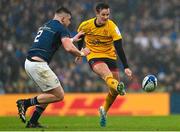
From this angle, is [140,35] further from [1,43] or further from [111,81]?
[111,81]

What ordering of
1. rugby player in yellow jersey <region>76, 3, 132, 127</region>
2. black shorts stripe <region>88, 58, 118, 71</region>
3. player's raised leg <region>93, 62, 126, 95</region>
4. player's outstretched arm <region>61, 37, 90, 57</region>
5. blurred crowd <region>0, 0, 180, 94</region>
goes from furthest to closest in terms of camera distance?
blurred crowd <region>0, 0, 180, 94</region> < black shorts stripe <region>88, 58, 118, 71</region> < rugby player in yellow jersey <region>76, 3, 132, 127</region> < player's raised leg <region>93, 62, 126, 95</region> < player's outstretched arm <region>61, 37, 90, 57</region>

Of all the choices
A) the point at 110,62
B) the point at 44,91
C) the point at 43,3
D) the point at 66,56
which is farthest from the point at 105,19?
the point at 43,3

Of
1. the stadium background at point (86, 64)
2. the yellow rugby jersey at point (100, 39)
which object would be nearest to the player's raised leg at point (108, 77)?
the yellow rugby jersey at point (100, 39)

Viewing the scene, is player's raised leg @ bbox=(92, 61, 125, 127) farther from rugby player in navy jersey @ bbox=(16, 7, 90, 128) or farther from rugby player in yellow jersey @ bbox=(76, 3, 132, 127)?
rugby player in navy jersey @ bbox=(16, 7, 90, 128)

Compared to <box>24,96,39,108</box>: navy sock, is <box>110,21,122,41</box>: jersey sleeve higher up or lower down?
higher up

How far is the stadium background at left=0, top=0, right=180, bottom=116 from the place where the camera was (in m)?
26.2

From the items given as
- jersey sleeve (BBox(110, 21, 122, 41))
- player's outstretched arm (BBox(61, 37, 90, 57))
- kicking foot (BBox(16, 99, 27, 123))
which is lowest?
kicking foot (BBox(16, 99, 27, 123))

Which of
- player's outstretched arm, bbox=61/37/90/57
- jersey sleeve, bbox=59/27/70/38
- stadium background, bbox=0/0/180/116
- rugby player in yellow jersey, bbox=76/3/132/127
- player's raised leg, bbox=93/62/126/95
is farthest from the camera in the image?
stadium background, bbox=0/0/180/116

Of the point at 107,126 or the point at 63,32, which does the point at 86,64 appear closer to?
the point at 107,126

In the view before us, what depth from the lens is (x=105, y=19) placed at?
1578 centimetres

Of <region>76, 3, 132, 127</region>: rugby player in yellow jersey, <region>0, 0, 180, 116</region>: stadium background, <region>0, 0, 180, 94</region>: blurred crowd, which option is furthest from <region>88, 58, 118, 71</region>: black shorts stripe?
<region>0, 0, 180, 94</region>: blurred crowd

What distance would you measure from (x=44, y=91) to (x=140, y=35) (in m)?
15.8

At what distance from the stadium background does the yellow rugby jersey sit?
32.9ft

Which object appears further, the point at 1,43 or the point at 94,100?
the point at 1,43
